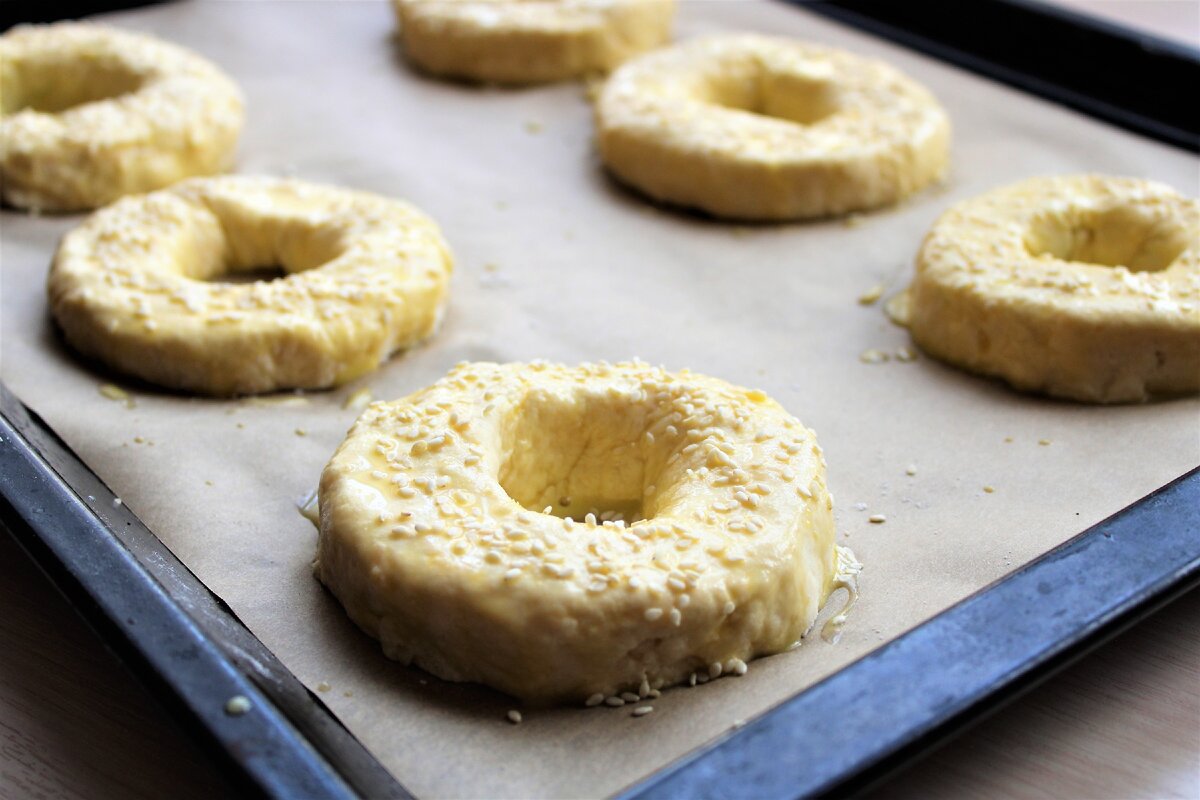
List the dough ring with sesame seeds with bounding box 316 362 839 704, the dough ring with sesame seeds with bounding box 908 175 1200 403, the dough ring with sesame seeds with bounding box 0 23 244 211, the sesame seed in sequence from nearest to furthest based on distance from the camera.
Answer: the dough ring with sesame seeds with bounding box 316 362 839 704, the dough ring with sesame seeds with bounding box 908 175 1200 403, the sesame seed, the dough ring with sesame seeds with bounding box 0 23 244 211

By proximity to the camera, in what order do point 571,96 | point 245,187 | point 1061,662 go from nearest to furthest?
point 1061,662 → point 245,187 → point 571,96

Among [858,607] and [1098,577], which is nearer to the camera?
[1098,577]

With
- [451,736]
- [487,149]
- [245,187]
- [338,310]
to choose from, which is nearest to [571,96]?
[487,149]

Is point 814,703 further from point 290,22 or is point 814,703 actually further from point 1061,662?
point 290,22

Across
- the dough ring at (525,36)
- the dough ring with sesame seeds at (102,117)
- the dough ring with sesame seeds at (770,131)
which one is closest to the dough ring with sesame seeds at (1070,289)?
the dough ring with sesame seeds at (770,131)

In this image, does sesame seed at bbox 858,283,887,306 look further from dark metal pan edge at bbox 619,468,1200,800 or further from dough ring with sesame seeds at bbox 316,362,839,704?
dark metal pan edge at bbox 619,468,1200,800

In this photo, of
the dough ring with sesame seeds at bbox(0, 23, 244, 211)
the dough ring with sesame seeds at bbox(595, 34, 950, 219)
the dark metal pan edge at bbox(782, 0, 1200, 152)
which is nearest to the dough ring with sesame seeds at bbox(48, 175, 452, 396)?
the dough ring with sesame seeds at bbox(0, 23, 244, 211)

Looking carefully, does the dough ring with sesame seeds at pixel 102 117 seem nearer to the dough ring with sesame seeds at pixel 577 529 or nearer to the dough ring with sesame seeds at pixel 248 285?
the dough ring with sesame seeds at pixel 248 285
